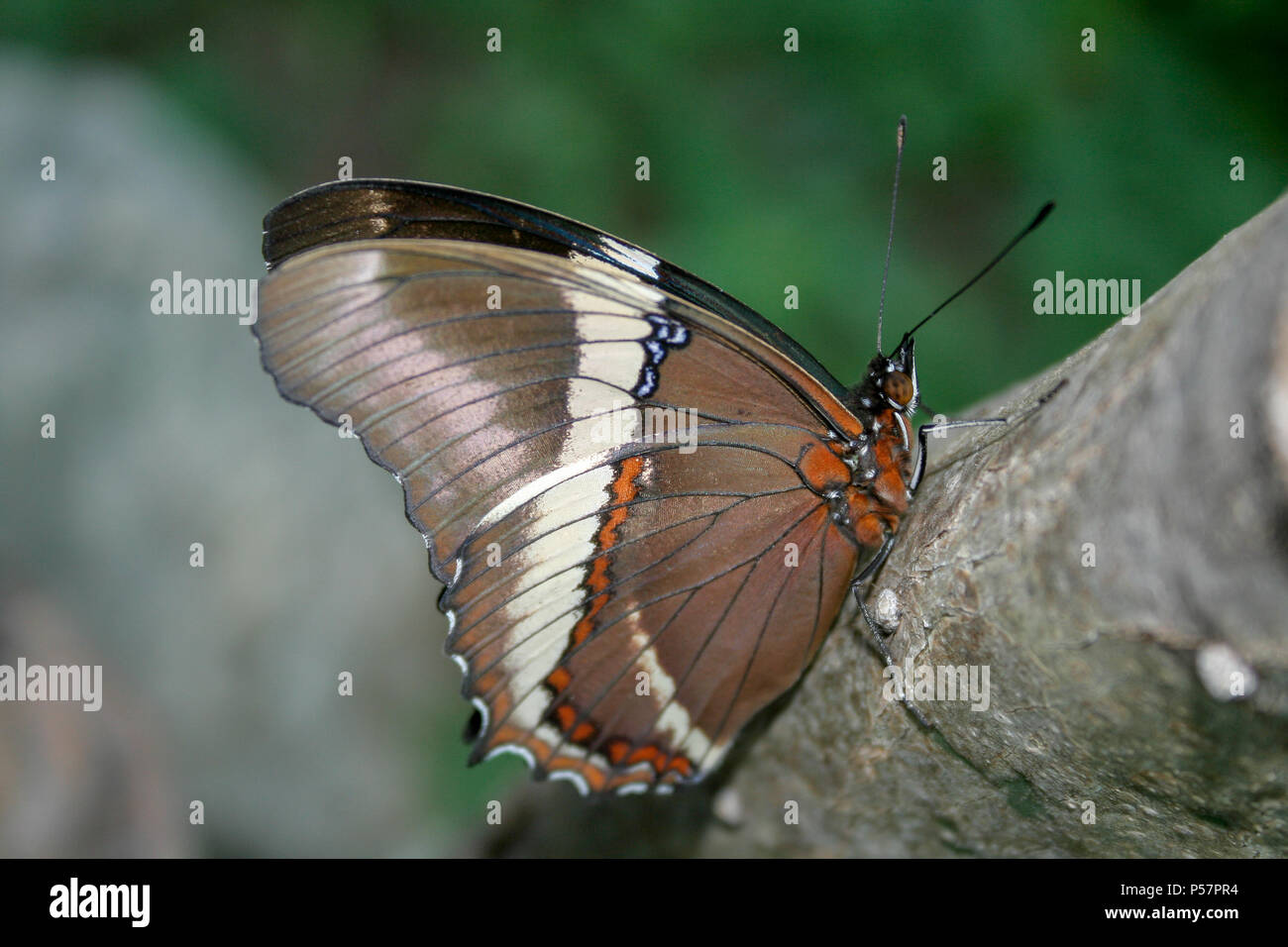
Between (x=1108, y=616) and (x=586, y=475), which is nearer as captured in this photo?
(x=1108, y=616)

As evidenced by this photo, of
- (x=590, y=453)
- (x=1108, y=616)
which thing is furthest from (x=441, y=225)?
(x=1108, y=616)

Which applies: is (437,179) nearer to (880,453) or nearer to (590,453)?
(590,453)

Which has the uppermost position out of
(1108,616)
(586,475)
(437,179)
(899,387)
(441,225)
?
(437,179)

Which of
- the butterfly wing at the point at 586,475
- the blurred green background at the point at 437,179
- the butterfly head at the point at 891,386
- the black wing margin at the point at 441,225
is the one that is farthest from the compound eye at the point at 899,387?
the blurred green background at the point at 437,179

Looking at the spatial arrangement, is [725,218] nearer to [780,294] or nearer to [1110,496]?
[780,294]

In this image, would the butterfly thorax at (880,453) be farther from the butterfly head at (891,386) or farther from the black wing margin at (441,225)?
the black wing margin at (441,225)

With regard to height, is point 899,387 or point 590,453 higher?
point 899,387

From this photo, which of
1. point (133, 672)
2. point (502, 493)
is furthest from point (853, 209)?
point (133, 672)
